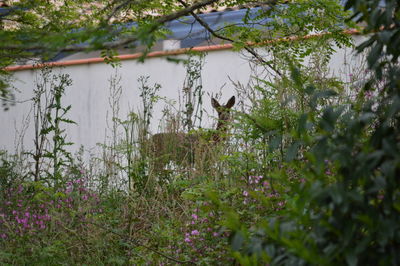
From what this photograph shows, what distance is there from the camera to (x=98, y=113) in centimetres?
995

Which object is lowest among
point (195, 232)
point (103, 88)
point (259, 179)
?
point (195, 232)

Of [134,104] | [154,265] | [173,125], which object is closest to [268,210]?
[154,265]

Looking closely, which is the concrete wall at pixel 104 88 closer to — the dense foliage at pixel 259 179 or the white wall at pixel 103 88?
the white wall at pixel 103 88

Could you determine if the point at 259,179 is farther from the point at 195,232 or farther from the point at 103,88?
the point at 103,88

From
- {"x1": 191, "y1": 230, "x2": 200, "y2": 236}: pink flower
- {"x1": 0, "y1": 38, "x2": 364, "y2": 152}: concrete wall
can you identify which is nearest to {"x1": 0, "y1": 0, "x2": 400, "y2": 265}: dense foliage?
{"x1": 191, "y1": 230, "x2": 200, "y2": 236}: pink flower

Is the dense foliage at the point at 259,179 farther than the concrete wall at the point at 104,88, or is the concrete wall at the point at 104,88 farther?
the concrete wall at the point at 104,88

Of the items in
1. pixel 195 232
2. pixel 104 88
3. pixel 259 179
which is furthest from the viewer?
pixel 104 88

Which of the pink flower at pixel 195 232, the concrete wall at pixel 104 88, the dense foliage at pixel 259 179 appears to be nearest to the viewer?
the dense foliage at pixel 259 179

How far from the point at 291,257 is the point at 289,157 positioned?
342mm

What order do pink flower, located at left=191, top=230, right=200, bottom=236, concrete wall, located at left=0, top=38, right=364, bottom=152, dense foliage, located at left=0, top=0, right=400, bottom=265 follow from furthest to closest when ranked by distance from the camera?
1. concrete wall, located at left=0, top=38, right=364, bottom=152
2. pink flower, located at left=191, top=230, right=200, bottom=236
3. dense foliage, located at left=0, top=0, right=400, bottom=265

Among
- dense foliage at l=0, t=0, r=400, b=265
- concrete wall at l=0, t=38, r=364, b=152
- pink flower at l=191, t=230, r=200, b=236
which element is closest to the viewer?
dense foliage at l=0, t=0, r=400, b=265

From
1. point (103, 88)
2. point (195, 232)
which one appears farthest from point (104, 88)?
point (195, 232)

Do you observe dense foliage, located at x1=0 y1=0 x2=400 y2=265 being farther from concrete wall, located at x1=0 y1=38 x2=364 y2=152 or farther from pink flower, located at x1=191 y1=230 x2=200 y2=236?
concrete wall, located at x1=0 y1=38 x2=364 y2=152

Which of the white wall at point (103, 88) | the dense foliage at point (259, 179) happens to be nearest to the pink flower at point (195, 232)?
the dense foliage at point (259, 179)
